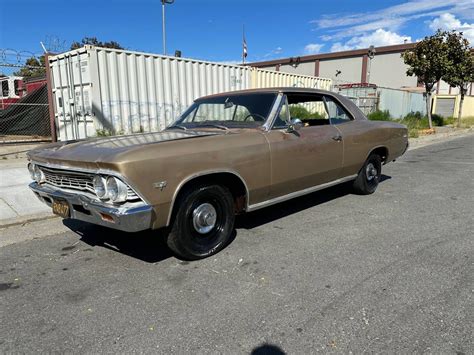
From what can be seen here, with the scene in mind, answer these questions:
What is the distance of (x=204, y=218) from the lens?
3744 mm

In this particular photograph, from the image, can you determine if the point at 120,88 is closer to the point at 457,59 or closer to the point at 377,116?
the point at 377,116

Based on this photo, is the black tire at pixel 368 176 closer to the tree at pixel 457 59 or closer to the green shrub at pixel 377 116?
the green shrub at pixel 377 116

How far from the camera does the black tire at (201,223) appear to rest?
3.54 metres

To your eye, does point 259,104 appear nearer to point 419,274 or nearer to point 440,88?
point 419,274

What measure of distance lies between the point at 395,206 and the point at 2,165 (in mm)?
7936

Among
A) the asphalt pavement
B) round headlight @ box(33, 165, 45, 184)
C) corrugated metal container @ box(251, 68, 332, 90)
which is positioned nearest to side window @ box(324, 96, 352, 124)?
the asphalt pavement


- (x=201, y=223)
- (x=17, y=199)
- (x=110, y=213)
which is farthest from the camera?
(x=17, y=199)

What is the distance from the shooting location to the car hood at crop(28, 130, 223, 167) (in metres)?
3.25

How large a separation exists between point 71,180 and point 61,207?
0.27m

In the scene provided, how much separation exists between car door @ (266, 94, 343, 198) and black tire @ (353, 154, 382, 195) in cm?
98

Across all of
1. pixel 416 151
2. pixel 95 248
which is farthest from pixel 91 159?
pixel 416 151

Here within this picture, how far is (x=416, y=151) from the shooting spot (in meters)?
12.7

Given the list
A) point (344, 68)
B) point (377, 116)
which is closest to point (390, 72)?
point (344, 68)

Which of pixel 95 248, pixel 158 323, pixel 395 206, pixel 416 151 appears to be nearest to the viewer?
pixel 158 323
